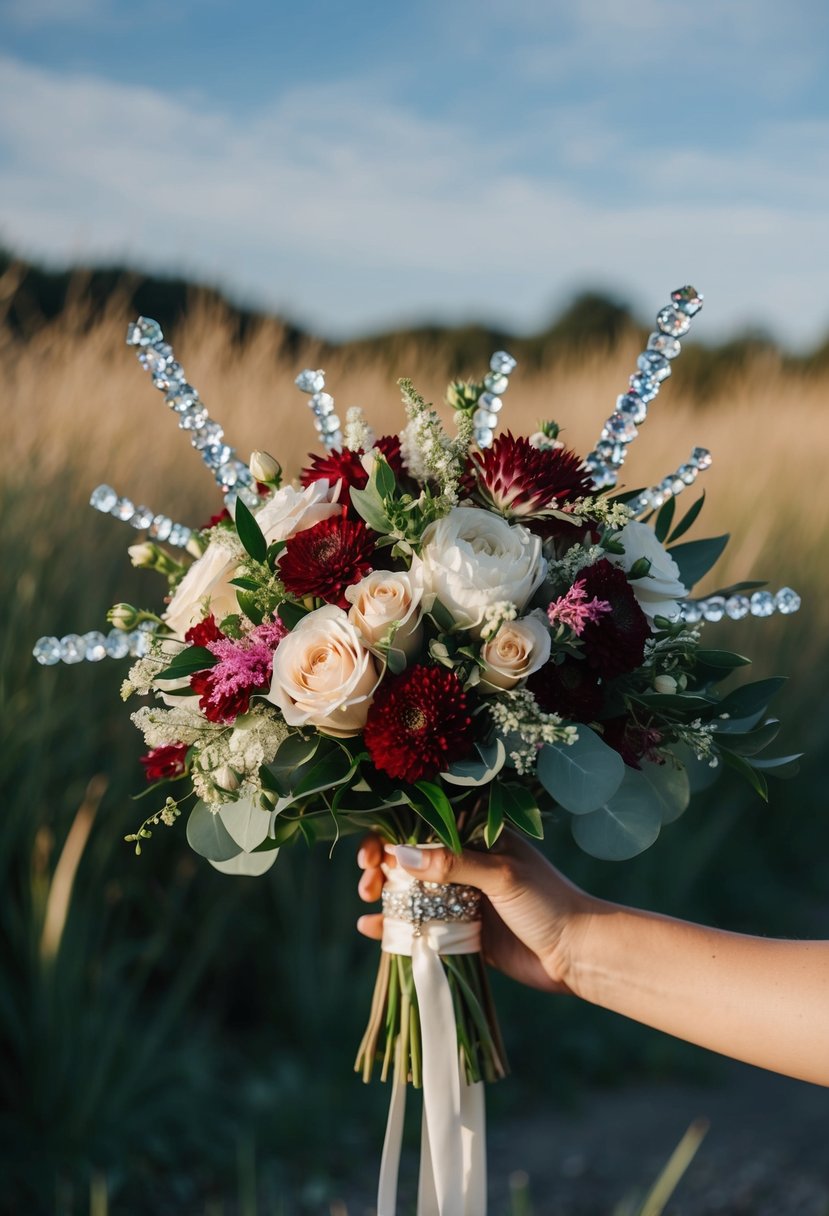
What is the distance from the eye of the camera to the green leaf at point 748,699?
5.21 ft

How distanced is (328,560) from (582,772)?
390 millimetres

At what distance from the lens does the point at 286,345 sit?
6793mm

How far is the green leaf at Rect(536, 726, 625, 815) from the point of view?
1.35 metres

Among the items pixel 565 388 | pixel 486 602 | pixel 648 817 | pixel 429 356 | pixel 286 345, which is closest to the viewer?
pixel 486 602

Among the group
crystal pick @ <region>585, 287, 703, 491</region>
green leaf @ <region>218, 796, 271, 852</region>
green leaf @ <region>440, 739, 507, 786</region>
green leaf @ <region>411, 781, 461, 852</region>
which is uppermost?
crystal pick @ <region>585, 287, 703, 491</region>

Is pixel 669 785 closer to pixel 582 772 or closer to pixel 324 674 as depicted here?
pixel 582 772

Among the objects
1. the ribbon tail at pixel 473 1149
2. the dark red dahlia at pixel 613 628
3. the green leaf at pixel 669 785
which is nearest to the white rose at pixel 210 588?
the dark red dahlia at pixel 613 628

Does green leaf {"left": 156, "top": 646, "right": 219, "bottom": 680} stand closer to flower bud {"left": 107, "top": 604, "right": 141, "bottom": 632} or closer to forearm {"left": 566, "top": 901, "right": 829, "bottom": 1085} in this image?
flower bud {"left": 107, "top": 604, "right": 141, "bottom": 632}

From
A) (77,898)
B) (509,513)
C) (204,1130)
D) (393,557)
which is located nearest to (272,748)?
(393,557)

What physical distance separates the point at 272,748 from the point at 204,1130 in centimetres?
223

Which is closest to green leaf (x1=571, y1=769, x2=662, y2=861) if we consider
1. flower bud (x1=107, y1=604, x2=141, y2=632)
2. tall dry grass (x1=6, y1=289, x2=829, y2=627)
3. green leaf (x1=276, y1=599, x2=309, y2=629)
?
green leaf (x1=276, y1=599, x2=309, y2=629)

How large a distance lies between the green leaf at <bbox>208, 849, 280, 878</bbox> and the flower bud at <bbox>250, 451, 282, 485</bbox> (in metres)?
0.51

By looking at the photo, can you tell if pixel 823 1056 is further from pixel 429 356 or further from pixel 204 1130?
pixel 429 356

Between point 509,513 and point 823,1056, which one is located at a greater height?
point 509,513
